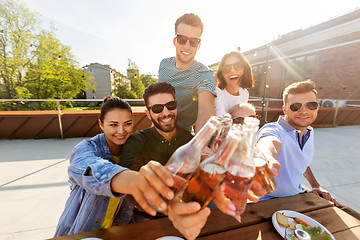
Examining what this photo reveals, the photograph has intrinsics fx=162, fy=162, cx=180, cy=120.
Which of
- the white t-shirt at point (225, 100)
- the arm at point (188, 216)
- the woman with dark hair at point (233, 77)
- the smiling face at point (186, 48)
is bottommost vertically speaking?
the arm at point (188, 216)

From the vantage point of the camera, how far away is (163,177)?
550 mm

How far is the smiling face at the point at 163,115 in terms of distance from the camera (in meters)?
1.48

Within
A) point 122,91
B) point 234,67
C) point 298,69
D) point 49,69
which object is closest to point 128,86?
point 122,91

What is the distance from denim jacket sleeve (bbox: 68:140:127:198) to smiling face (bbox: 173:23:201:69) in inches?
50.8

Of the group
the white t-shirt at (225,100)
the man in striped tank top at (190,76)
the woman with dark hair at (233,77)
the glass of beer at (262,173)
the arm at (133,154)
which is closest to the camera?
the glass of beer at (262,173)

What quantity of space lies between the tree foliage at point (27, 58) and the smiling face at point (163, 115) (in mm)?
13193

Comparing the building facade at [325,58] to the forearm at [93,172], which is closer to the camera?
the forearm at [93,172]

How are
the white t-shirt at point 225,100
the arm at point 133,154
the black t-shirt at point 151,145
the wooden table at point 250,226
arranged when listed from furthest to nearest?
1. the white t-shirt at point 225,100
2. the black t-shirt at point 151,145
3. the arm at point 133,154
4. the wooden table at point 250,226

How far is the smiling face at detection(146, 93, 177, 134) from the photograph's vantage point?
1.48m

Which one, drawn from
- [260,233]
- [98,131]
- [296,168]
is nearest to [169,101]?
[260,233]

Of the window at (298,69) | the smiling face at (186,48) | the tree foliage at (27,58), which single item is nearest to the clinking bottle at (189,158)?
the smiling face at (186,48)

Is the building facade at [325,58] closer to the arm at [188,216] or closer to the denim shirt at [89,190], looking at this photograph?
the denim shirt at [89,190]

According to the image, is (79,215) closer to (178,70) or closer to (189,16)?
(178,70)

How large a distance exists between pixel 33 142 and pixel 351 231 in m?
6.55
